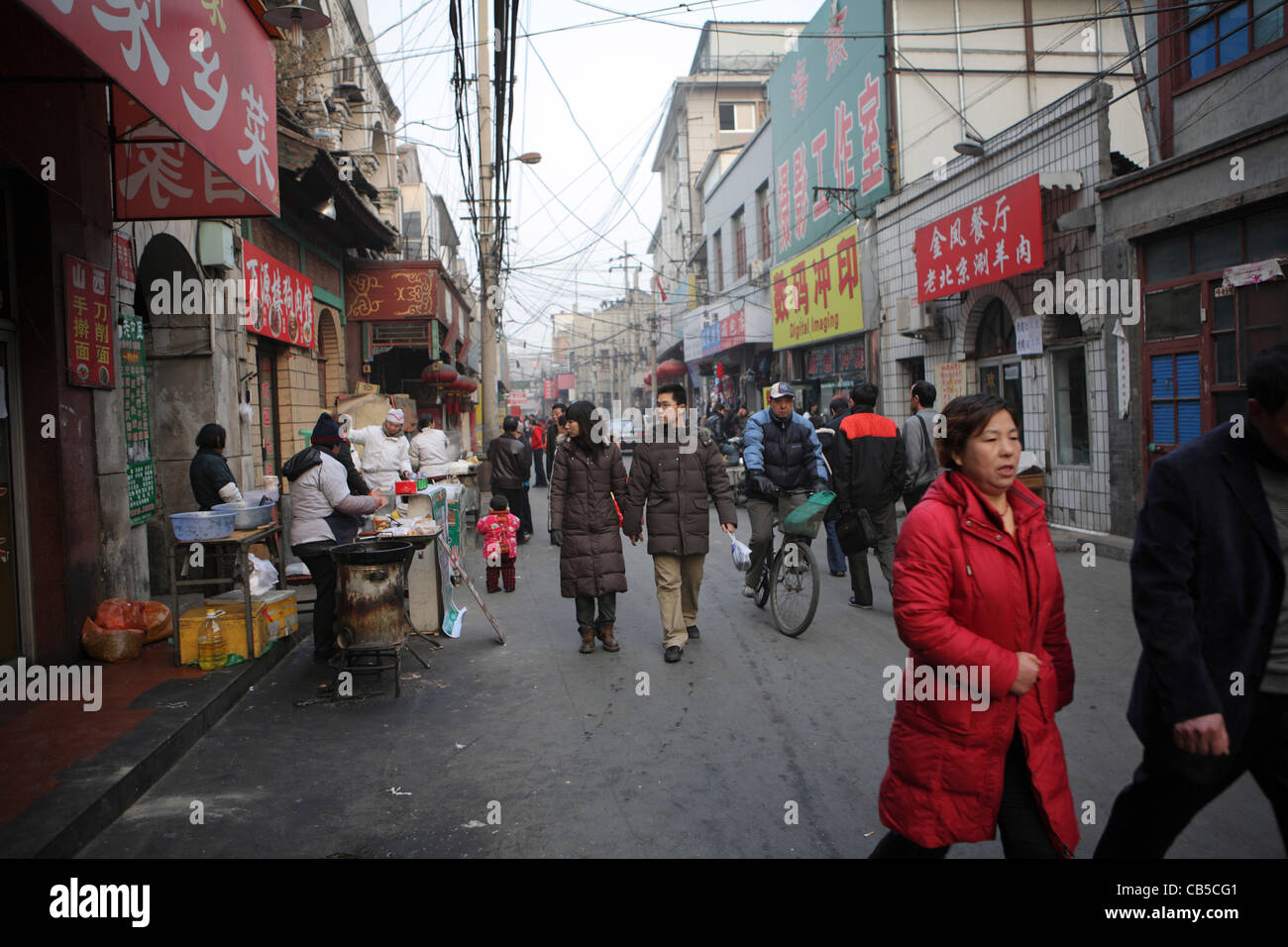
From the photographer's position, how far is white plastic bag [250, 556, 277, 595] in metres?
6.84

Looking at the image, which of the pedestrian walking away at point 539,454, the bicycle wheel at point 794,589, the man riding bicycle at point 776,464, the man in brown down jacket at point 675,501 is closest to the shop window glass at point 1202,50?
the man riding bicycle at point 776,464

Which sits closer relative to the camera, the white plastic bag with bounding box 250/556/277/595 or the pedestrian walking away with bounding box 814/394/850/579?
the white plastic bag with bounding box 250/556/277/595

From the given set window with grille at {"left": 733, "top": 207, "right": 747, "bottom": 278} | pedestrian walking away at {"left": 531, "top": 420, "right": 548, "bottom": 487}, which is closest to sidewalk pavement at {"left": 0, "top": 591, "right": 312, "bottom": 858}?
pedestrian walking away at {"left": 531, "top": 420, "right": 548, "bottom": 487}

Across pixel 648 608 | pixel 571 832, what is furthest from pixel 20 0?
pixel 648 608

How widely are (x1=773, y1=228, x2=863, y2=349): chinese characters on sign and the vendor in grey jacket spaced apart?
13174 mm

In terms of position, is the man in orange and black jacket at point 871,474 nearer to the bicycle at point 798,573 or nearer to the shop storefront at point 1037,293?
the bicycle at point 798,573

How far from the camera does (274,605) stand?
6746mm

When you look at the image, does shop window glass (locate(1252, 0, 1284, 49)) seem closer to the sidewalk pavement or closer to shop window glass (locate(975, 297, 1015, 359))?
shop window glass (locate(975, 297, 1015, 359))

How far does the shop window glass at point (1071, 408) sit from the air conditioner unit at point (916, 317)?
122 inches

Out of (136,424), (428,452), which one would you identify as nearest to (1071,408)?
(428,452)

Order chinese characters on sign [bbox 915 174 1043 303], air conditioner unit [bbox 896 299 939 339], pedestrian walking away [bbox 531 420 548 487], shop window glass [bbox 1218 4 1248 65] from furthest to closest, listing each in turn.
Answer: pedestrian walking away [bbox 531 420 548 487], air conditioner unit [bbox 896 299 939 339], chinese characters on sign [bbox 915 174 1043 303], shop window glass [bbox 1218 4 1248 65]

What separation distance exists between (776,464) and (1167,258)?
5589 mm

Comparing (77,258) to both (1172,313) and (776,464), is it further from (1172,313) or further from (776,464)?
(1172,313)

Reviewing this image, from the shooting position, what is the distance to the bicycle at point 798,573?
6883 mm
